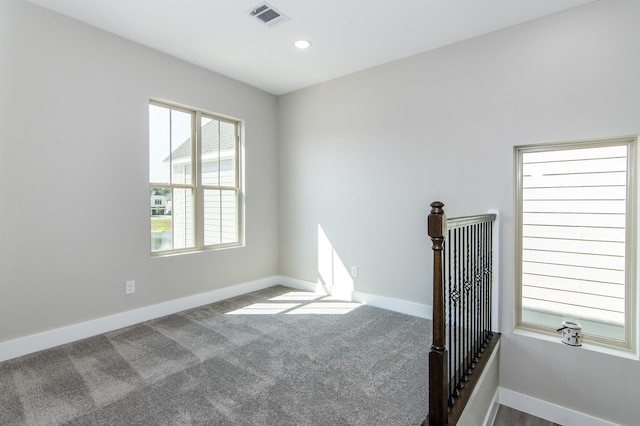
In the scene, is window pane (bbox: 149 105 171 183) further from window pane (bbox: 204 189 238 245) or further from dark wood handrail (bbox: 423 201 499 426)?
dark wood handrail (bbox: 423 201 499 426)

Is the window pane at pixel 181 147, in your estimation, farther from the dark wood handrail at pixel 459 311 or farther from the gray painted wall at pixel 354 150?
the dark wood handrail at pixel 459 311

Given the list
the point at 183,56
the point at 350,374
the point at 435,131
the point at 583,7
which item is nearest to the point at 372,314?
the point at 350,374

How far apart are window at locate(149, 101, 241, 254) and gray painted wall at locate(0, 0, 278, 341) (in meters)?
0.16

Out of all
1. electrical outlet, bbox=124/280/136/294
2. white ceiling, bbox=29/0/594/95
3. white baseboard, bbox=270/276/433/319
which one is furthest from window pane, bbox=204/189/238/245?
white ceiling, bbox=29/0/594/95

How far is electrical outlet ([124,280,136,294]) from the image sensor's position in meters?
3.12

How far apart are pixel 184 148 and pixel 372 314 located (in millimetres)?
2811

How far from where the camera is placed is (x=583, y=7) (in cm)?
246

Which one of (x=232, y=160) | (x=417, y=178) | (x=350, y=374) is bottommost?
(x=350, y=374)

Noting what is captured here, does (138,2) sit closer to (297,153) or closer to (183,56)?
(183,56)

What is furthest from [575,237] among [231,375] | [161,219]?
[161,219]

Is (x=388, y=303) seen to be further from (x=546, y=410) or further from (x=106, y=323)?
(x=106, y=323)

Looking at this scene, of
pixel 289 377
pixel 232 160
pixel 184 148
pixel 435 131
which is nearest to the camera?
pixel 289 377

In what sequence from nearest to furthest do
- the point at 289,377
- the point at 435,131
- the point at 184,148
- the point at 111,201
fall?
the point at 289,377 < the point at 111,201 < the point at 435,131 < the point at 184,148

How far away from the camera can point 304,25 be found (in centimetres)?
281
